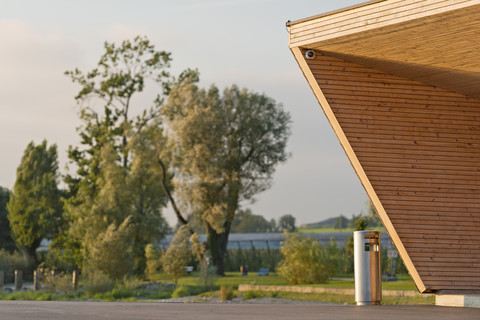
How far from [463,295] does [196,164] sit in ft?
78.2

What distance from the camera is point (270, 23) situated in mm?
19156

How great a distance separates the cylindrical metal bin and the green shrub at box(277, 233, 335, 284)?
16.1m

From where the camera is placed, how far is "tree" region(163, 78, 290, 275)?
3472cm

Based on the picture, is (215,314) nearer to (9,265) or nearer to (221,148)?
(221,148)

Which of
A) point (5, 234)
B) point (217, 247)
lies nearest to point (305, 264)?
point (217, 247)

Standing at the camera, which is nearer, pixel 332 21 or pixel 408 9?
pixel 408 9

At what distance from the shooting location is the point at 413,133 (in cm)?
1259

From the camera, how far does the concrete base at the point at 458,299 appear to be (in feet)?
37.3

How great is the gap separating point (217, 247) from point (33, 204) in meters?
14.1

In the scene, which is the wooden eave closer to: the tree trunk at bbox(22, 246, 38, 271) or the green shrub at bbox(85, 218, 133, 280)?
the green shrub at bbox(85, 218, 133, 280)

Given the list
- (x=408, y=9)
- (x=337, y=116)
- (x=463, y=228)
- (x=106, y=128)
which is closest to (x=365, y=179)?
(x=337, y=116)

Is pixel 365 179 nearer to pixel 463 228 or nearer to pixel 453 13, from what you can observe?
pixel 463 228

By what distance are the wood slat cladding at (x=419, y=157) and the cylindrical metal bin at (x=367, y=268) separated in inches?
56.3

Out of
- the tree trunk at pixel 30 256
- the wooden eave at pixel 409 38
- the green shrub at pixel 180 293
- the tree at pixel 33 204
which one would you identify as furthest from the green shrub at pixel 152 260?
the wooden eave at pixel 409 38
